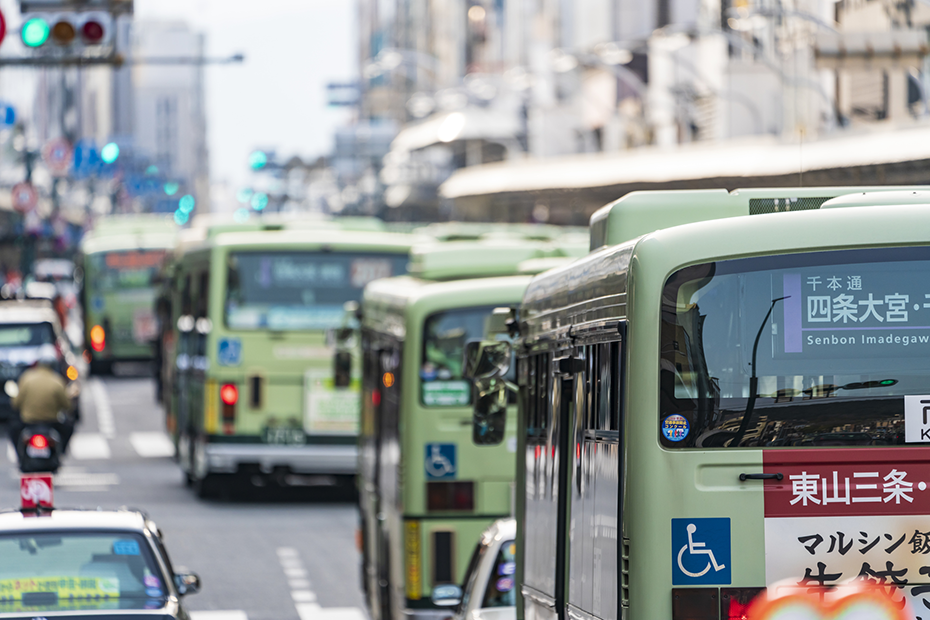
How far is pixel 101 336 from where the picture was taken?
142ft

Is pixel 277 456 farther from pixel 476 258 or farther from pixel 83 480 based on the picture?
pixel 476 258

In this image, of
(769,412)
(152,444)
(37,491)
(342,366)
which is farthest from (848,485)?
(152,444)

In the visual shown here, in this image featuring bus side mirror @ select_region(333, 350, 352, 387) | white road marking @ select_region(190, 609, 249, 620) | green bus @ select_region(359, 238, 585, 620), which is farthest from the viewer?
bus side mirror @ select_region(333, 350, 352, 387)

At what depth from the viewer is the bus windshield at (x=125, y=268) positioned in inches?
1706

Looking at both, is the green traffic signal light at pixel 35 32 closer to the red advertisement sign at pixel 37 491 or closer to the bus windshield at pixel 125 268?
the red advertisement sign at pixel 37 491

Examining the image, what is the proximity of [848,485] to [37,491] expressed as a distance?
5475 millimetres

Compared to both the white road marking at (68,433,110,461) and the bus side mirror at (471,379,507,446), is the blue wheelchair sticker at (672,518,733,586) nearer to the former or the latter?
the bus side mirror at (471,379,507,446)

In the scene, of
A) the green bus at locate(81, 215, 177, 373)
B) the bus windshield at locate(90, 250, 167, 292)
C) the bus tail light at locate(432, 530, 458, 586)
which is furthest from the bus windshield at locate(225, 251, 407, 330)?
the bus windshield at locate(90, 250, 167, 292)

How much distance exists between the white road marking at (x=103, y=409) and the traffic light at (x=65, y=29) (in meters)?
12.4

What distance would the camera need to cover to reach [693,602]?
5484 millimetres

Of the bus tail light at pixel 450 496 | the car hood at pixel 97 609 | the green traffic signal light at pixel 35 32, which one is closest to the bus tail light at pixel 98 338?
the green traffic signal light at pixel 35 32

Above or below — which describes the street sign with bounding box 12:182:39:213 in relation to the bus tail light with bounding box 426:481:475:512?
above

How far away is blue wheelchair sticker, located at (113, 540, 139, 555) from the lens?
372 inches

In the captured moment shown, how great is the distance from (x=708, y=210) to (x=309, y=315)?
47.0 feet
